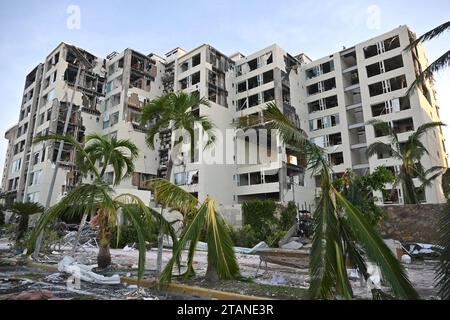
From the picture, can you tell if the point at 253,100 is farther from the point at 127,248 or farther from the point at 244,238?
the point at 127,248

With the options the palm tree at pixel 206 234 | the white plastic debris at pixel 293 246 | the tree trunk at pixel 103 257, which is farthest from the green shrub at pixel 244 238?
the palm tree at pixel 206 234

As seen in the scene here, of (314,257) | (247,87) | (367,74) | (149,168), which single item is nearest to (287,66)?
(247,87)

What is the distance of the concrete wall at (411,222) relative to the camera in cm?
1842

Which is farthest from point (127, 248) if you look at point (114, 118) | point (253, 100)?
point (253, 100)

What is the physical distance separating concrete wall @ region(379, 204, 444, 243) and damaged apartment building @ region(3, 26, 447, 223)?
50.9 ft

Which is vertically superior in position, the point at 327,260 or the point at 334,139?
the point at 334,139

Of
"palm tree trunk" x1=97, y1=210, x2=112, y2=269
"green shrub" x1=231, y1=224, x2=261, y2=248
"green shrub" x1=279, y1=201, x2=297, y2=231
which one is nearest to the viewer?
"palm tree trunk" x1=97, y1=210, x2=112, y2=269

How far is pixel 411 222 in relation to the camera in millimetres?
19000

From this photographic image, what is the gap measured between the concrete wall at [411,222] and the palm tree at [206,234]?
1492 centimetres

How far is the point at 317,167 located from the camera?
20.5ft

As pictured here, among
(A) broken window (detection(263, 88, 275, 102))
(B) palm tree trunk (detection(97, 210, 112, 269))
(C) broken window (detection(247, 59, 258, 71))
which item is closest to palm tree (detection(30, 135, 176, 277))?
(B) palm tree trunk (detection(97, 210, 112, 269))

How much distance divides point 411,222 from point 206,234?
16.2 meters

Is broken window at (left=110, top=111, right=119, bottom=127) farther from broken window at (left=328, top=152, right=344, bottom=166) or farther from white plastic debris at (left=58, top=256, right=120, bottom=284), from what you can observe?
white plastic debris at (left=58, top=256, right=120, bottom=284)

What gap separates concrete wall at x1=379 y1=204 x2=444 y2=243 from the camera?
1842 centimetres
